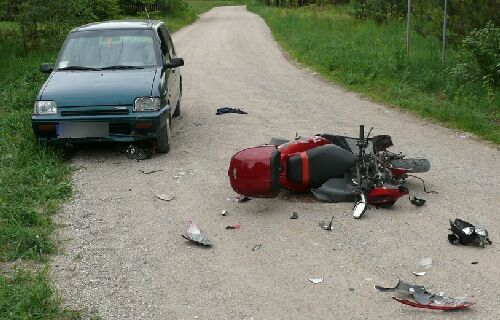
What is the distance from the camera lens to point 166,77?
9.55 m

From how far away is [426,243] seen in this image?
5.89 metres

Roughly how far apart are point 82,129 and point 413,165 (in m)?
4.11

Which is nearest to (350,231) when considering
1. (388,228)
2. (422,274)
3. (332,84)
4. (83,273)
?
(388,228)

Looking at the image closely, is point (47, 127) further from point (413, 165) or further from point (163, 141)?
point (413, 165)

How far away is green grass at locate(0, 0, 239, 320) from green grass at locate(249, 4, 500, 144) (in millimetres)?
6482

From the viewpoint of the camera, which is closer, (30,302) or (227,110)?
(30,302)

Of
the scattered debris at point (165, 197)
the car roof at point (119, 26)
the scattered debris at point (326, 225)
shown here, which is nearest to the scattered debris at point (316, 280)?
the scattered debris at point (326, 225)

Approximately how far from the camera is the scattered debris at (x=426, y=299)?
15.2 ft

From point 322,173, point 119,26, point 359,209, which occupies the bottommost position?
point 359,209

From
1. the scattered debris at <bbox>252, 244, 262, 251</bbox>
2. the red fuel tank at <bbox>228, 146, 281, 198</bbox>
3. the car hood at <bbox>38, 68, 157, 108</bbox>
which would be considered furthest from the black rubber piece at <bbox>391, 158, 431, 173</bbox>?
the car hood at <bbox>38, 68, 157, 108</bbox>

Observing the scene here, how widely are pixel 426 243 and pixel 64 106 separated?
4.90 meters

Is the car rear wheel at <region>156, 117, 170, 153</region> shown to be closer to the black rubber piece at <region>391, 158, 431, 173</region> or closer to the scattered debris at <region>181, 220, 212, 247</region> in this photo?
the scattered debris at <region>181, 220, 212, 247</region>

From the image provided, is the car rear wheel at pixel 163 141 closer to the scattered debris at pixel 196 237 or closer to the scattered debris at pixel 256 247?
the scattered debris at pixel 196 237

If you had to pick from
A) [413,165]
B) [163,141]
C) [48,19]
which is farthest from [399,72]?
[48,19]
